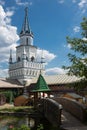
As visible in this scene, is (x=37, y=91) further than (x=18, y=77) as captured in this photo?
No

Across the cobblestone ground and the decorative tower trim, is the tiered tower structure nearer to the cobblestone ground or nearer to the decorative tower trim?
the decorative tower trim

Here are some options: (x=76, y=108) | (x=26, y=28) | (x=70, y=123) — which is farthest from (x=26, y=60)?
(x=70, y=123)

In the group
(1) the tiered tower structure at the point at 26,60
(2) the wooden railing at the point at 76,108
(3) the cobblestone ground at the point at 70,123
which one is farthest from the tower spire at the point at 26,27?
(3) the cobblestone ground at the point at 70,123

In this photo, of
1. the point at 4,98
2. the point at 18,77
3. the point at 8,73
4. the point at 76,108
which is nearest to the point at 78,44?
the point at 76,108

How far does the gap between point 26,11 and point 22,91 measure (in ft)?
68.2

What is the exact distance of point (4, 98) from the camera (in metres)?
47.3

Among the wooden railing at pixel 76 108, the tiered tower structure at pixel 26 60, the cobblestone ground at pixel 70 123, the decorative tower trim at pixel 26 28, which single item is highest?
the decorative tower trim at pixel 26 28

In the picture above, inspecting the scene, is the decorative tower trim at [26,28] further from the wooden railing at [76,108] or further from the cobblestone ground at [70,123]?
the cobblestone ground at [70,123]

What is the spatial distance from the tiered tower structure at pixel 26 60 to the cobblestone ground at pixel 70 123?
37445 millimetres

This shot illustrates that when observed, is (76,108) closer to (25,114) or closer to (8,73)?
(25,114)

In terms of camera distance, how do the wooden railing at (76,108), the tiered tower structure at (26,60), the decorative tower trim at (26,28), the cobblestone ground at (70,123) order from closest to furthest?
the cobblestone ground at (70,123)
the wooden railing at (76,108)
the tiered tower structure at (26,60)
the decorative tower trim at (26,28)

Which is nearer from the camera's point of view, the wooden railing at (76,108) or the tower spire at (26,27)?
the wooden railing at (76,108)

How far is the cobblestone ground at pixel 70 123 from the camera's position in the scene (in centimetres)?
1698

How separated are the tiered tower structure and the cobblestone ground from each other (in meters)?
37.4
